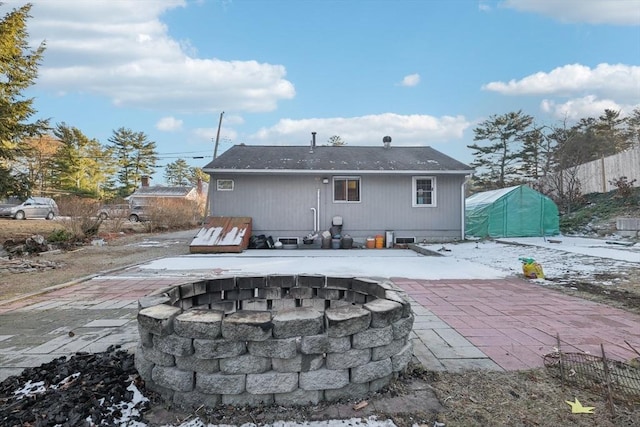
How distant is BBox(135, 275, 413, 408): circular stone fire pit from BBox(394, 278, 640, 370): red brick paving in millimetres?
1194

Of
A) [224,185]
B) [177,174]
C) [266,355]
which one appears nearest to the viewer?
[266,355]

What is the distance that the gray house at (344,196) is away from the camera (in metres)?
11.2

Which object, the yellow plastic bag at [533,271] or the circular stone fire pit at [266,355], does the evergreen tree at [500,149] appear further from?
the circular stone fire pit at [266,355]

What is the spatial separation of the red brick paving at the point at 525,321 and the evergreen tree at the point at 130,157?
3865 centimetres

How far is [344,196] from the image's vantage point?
11484mm

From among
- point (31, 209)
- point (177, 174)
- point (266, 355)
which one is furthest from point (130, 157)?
point (266, 355)

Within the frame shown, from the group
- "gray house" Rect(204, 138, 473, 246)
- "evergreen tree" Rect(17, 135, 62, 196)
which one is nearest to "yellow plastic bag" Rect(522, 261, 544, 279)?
"gray house" Rect(204, 138, 473, 246)

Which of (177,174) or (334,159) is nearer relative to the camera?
(334,159)

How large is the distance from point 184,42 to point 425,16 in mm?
8397

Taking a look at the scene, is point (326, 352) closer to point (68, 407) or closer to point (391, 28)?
point (68, 407)

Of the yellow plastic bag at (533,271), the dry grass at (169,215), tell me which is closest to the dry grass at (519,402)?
the yellow plastic bag at (533,271)

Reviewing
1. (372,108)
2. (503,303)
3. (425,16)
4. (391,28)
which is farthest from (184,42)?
(503,303)

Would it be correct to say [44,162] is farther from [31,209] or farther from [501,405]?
[501,405]

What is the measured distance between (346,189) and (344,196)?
10.0 inches
